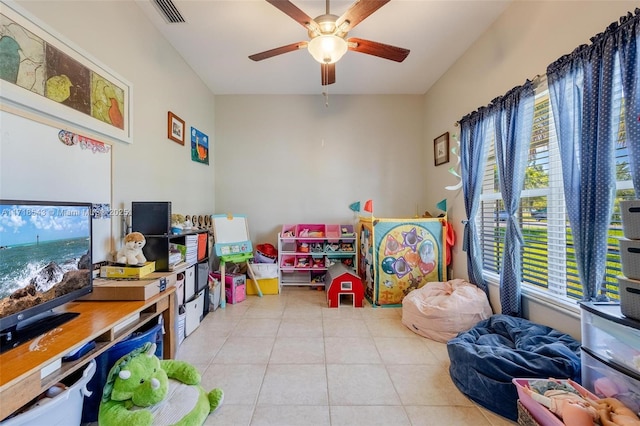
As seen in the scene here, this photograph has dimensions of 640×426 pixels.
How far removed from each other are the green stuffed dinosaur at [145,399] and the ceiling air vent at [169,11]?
2.47 metres

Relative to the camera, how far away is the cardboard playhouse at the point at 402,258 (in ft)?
9.57

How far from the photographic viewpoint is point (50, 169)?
1.40 metres

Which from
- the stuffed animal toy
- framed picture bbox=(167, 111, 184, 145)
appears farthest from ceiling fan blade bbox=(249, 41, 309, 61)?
the stuffed animal toy

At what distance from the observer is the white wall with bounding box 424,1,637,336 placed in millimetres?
1528

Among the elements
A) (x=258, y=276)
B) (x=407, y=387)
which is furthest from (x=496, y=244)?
(x=258, y=276)

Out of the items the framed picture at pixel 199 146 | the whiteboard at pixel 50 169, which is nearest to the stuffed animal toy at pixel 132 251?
the whiteboard at pixel 50 169

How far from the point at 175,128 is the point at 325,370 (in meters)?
2.67

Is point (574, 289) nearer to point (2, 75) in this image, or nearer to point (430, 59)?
point (430, 59)

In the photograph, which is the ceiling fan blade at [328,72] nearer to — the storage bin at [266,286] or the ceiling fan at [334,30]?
the ceiling fan at [334,30]

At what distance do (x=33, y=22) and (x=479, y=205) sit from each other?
3.45m

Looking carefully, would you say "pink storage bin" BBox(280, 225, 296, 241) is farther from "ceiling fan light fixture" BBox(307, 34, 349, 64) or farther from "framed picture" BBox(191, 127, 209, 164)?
"ceiling fan light fixture" BBox(307, 34, 349, 64)

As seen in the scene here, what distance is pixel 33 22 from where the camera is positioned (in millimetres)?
1289

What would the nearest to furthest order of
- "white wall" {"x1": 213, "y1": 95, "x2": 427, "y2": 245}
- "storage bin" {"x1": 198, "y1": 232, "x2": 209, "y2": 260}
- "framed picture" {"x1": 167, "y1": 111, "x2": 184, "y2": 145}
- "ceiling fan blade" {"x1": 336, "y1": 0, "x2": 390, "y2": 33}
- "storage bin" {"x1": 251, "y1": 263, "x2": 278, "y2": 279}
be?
"ceiling fan blade" {"x1": 336, "y1": 0, "x2": 390, "y2": 33} → "framed picture" {"x1": 167, "y1": 111, "x2": 184, "y2": 145} → "storage bin" {"x1": 198, "y1": 232, "x2": 209, "y2": 260} → "storage bin" {"x1": 251, "y1": 263, "x2": 278, "y2": 279} → "white wall" {"x1": 213, "y1": 95, "x2": 427, "y2": 245}

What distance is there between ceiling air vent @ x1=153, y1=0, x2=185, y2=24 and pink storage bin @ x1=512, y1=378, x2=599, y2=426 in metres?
3.41
